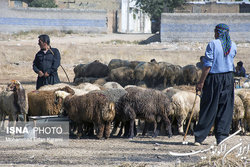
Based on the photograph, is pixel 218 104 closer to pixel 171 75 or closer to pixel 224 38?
pixel 224 38

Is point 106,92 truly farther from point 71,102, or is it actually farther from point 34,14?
point 34,14

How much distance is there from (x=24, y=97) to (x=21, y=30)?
3530cm

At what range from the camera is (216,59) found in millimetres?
7027

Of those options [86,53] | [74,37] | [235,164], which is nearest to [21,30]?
[74,37]

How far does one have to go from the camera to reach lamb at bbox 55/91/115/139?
798 cm

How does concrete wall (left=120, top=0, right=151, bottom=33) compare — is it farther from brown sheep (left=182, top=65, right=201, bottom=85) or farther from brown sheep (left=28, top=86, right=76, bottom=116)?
brown sheep (left=28, top=86, right=76, bottom=116)

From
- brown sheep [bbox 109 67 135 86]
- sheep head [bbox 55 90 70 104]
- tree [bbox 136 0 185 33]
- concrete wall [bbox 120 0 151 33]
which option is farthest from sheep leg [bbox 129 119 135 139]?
concrete wall [bbox 120 0 151 33]

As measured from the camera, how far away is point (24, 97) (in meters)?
8.34

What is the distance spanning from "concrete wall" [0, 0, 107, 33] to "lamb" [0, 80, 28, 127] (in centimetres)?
3473

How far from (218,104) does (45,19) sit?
37155mm

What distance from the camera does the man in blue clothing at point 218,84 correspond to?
702 centimetres

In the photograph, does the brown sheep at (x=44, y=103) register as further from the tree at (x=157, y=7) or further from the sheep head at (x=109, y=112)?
the tree at (x=157, y=7)

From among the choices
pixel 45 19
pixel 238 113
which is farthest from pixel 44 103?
pixel 45 19

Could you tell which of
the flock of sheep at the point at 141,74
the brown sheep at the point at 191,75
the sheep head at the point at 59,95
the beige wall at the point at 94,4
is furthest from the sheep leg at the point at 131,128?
the beige wall at the point at 94,4
